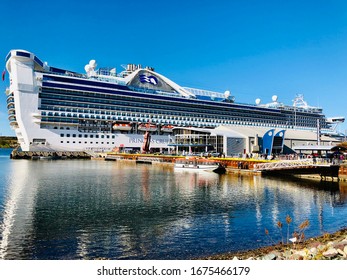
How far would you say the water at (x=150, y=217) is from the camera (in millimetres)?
12914

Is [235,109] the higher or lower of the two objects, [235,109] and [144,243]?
the higher

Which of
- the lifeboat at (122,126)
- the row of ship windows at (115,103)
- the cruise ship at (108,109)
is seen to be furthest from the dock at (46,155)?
the row of ship windows at (115,103)

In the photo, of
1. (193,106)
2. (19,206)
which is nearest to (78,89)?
(193,106)

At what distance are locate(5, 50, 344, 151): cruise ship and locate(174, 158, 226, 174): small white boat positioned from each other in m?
22.2

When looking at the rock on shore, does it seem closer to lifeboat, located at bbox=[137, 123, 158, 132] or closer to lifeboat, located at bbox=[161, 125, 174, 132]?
lifeboat, located at bbox=[137, 123, 158, 132]

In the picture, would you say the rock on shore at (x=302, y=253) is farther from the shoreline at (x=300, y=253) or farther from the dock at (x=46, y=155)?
the dock at (x=46, y=155)

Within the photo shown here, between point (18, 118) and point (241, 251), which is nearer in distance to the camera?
point (241, 251)

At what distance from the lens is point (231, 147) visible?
61.8 metres

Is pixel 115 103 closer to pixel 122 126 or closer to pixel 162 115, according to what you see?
pixel 122 126

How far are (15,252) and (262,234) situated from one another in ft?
36.0

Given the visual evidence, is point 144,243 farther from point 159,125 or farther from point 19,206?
point 159,125

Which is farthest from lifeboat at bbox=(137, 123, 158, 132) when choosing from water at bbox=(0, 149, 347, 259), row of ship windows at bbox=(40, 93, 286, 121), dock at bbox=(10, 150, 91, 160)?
water at bbox=(0, 149, 347, 259)

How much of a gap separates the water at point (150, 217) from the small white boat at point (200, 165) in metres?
14.1

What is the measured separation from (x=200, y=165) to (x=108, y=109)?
50.9 meters
